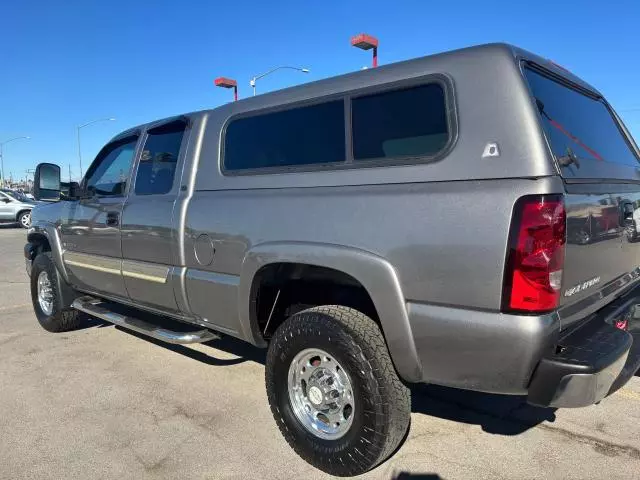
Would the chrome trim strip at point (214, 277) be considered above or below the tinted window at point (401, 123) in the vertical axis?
below

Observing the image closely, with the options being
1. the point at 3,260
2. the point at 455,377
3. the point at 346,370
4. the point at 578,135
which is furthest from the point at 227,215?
the point at 3,260

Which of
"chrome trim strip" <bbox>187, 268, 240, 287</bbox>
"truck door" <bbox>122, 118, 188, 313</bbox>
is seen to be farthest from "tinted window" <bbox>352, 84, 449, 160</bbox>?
"truck door" <bbox>122, 118, 188, 313</bbox>

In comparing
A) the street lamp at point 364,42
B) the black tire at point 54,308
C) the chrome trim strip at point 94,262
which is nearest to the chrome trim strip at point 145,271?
the chrome trim strip at point 94,262

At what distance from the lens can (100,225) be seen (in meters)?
4.40

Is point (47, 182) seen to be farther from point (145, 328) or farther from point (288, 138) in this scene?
point (288, 138)

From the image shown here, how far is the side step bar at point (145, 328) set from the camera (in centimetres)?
356

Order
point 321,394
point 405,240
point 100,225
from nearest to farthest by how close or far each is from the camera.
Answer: point 405,240 < point 321,394 < point 100,225

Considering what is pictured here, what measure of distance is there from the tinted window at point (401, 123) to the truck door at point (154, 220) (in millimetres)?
1536

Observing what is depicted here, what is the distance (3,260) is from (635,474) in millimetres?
12696

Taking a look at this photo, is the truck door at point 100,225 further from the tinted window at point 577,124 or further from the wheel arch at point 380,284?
the tinted window at point 577,124

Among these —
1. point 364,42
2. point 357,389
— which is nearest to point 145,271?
point 357,389

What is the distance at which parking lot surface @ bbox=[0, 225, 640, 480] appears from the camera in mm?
2766

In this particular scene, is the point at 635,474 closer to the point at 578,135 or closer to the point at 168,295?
the point at 578,135

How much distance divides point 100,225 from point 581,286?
12.2ft
